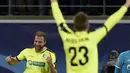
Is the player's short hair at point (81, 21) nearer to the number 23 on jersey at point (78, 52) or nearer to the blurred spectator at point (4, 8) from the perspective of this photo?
the number 23 on jersey at point (78, 52)

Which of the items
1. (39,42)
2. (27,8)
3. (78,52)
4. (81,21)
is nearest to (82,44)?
(78,52)

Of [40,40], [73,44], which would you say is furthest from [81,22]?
[40,40]

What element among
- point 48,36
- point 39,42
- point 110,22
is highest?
point 110,22

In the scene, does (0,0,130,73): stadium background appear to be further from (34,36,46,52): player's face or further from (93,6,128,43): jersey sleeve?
(93,6,128,43): jersey sleeve

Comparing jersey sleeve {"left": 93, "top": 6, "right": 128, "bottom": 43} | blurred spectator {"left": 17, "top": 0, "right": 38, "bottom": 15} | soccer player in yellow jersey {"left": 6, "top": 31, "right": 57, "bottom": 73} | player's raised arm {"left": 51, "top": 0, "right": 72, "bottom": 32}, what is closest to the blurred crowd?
blurred spectator {"left": 17, "top": 0, "right": 38, "bottom": 15}

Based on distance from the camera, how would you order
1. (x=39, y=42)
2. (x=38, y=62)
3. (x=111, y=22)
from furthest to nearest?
1. (x=38, y=62)
2. (x=39, y=42)
3. (x=111, y=22)

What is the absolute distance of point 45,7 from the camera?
12.2 metres

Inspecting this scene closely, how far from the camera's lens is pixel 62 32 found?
17.6 ft

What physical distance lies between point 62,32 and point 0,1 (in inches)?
277

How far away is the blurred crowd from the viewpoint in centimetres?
1211

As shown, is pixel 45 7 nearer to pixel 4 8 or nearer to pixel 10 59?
pixel 4 8

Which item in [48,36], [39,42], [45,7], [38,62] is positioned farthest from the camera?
[45,7]

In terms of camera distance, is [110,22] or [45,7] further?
[45,7]

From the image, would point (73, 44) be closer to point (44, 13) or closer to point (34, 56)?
point (34, 56)
